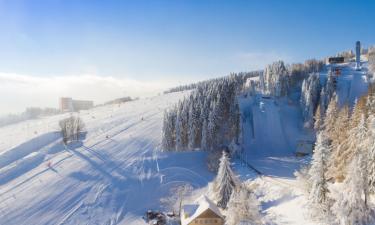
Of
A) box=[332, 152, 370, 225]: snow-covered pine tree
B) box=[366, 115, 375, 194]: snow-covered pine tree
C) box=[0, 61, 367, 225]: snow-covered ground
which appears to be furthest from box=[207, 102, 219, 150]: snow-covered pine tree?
box=[332, 152, 370, 225]: snow-covered pine tree

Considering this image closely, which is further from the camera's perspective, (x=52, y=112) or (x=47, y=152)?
(x=52, y=112)

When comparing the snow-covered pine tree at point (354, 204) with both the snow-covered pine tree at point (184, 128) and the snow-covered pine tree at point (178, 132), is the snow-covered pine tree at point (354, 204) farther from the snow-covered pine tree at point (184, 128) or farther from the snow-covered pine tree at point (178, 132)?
the snow-covered pine tree at point (184, 128)

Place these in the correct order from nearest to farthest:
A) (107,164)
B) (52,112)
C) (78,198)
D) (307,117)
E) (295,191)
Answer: (295,191), (78,198), (107,164), (307,117), (52,112)

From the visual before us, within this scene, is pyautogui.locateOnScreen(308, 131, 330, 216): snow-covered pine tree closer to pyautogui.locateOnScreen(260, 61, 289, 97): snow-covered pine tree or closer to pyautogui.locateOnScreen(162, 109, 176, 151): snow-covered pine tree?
pyautogui.locateOnScreen(162, 109, 176, 151): snow-covered pine tree

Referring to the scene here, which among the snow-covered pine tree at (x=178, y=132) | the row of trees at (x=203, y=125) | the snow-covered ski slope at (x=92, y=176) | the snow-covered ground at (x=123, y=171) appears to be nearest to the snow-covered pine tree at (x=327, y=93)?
the snow-covered ground at (x=123, y=171)

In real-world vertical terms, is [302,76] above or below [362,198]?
above

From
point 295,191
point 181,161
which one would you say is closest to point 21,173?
point 181,161

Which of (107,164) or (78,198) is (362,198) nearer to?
(78,198)

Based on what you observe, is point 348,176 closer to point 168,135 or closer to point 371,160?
point 371,160

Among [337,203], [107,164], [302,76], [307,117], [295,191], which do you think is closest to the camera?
[337,203]
